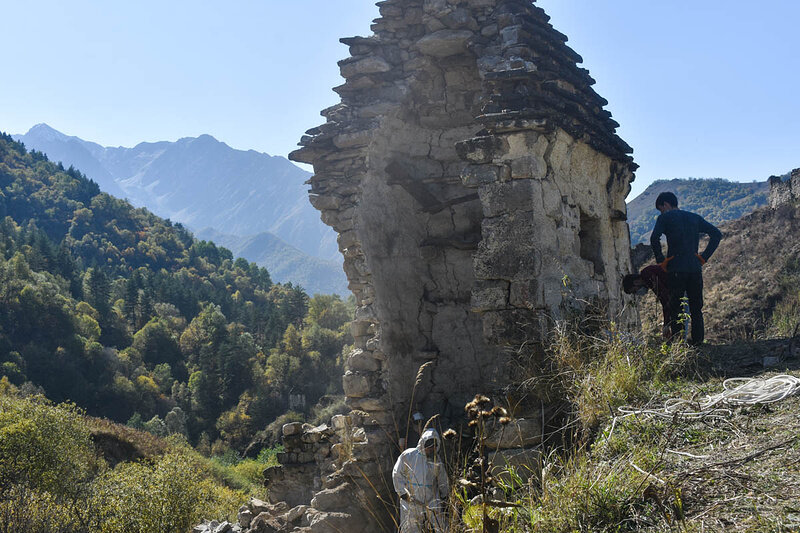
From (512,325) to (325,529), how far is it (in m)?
2.63

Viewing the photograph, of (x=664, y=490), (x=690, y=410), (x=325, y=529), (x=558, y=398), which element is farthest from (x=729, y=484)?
(x=325, y=529)

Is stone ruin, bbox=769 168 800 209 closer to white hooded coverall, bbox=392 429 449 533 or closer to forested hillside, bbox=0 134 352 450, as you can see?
white hooded coverall, bbox=392 429 449 533

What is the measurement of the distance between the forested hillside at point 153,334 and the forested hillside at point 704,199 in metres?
24.6

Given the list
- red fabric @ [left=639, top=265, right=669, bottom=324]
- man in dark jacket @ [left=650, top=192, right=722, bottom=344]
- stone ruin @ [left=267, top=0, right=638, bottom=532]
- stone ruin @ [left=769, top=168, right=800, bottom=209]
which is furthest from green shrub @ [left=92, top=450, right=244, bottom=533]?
stone ruin @ [left=769, top=168, right=800, bottom=209]

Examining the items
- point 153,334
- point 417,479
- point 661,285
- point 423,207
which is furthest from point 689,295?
point 153,334

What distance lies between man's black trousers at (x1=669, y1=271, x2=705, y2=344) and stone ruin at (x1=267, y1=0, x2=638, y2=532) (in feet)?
2.18

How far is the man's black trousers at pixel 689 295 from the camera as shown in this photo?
19.8ft

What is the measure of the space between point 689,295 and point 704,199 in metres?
35.1

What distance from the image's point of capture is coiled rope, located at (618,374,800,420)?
3826mm

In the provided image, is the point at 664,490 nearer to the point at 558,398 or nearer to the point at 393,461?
the point at 558,398

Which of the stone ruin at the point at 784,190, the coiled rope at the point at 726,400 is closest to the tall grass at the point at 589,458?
the coiled rope at the point at 726,400

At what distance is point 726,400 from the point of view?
3.91 m

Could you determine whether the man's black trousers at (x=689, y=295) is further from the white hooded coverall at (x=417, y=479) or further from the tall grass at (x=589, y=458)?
the white hooded coverall at (x=417, y=479)

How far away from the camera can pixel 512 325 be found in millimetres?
5375
